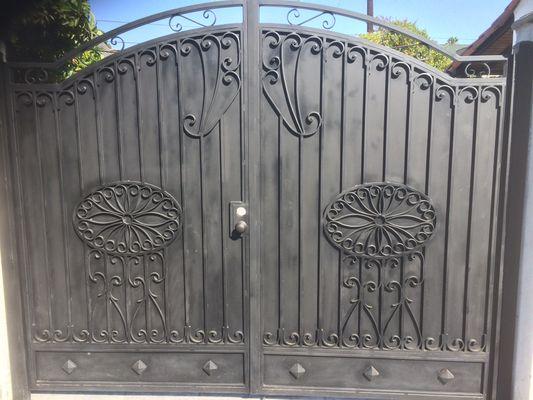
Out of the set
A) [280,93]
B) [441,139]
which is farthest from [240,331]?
[441,139]

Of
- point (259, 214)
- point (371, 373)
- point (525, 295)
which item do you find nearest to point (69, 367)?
point (259, 214)

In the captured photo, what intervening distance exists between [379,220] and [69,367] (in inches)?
89.6

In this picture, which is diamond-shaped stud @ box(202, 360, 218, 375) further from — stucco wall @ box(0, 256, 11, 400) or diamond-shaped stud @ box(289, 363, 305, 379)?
stucco wall @ box(0, 256, 11, 400)

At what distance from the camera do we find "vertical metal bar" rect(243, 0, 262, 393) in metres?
2.41

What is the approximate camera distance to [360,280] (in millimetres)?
2580

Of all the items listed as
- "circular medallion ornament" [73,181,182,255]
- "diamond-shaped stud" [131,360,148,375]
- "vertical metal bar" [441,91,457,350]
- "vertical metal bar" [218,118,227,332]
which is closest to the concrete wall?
"vertical metal bar" [441,91,457,350]

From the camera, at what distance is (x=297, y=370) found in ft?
8.64

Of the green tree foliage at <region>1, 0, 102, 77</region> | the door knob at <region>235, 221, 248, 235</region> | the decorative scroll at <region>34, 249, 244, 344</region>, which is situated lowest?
the decorative scroll at <region>34, 249, 244, 344</region>

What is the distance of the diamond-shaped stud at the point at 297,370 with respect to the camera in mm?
2633

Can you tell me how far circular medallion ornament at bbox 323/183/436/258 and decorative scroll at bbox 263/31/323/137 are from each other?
1.67 feet

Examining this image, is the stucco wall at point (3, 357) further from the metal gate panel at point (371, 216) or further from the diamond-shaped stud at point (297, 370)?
the diamond-shaped stud at point (297, 370)

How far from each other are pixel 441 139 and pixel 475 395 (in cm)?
167

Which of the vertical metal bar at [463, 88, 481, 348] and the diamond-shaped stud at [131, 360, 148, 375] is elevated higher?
the vertical metal bar at [463, 88, 481, 348]

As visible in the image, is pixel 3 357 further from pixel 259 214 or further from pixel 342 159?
pixel 342 159
